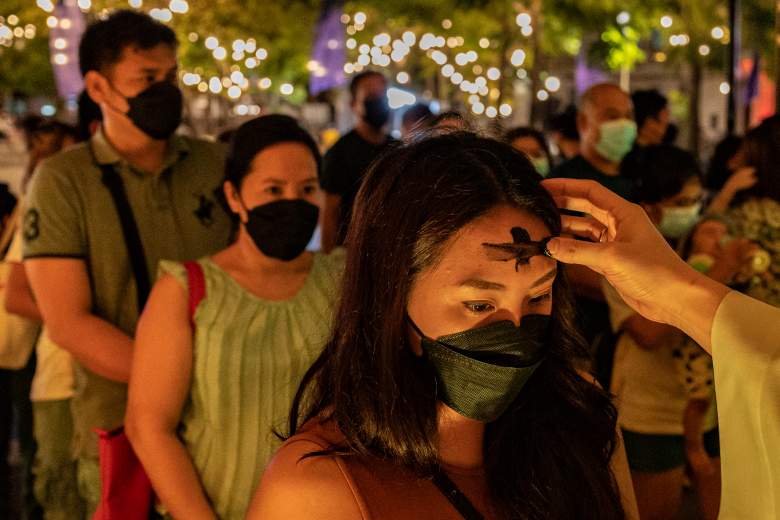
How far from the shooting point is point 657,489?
4.29 metres

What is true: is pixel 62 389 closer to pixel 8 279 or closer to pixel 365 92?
pixel 8 279

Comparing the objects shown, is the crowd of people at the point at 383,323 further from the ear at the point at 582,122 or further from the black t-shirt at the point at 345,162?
the black t-shirt at the point at 345,162

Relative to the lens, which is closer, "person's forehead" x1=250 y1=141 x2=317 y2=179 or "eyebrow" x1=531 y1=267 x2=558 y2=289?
"eyebrow" x1=531 y1=267 x2=558 y2=289

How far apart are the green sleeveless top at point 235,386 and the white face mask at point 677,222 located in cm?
263

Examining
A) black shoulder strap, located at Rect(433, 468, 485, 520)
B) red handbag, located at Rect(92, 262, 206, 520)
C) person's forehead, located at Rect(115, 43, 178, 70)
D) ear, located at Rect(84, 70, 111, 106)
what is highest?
person's forehead, located at Rect(115, 43, 178, 70)

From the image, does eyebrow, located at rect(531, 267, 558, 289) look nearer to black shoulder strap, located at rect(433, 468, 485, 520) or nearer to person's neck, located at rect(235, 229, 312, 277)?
black shoulder strap, located at rect(433, 468, 485, 520)

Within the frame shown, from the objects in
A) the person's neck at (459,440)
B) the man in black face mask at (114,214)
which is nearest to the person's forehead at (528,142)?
the man in black face mask at (114,214)

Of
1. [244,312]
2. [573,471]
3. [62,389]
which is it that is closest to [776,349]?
[573,471]

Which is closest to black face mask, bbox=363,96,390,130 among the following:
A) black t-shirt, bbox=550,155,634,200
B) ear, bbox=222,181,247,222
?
black t-shirt, bbox=550,155,634,200

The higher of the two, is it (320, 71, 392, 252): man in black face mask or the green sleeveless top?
(320, 71, 392, 252): man in black face mask

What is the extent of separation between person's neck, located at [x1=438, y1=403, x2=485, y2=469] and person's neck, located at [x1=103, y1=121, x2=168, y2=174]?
2.01 meters

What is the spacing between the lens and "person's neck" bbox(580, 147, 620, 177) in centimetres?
566

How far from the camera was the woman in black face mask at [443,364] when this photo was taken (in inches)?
80.8


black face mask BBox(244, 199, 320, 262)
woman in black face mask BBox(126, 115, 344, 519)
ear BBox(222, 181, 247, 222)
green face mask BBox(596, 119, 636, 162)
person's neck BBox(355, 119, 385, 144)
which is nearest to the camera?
woman in black face mask BBox(126, 115, 344, 519)
